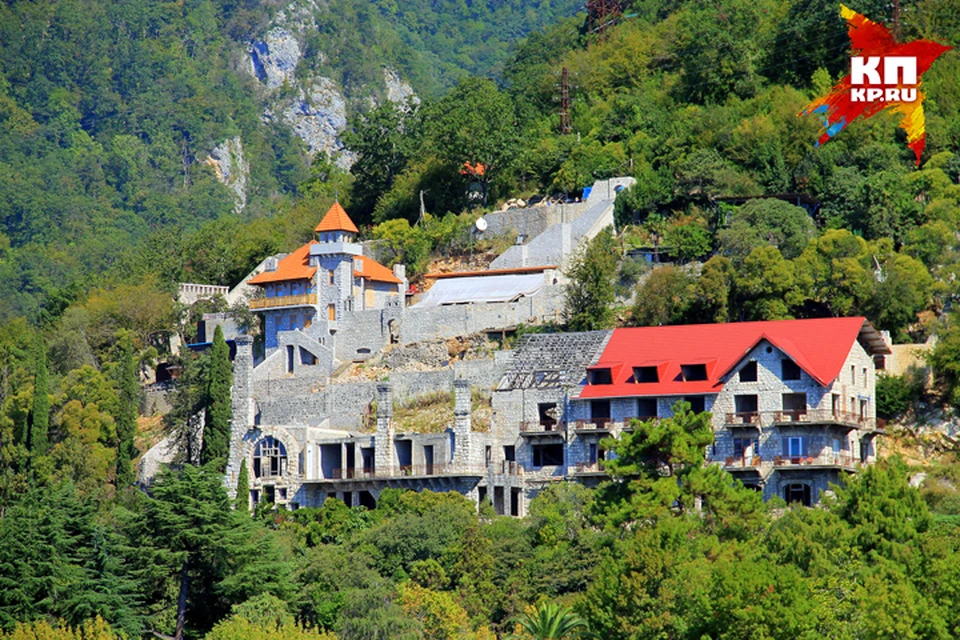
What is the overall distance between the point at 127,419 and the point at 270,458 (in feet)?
33.6

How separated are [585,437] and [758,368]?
7617 mm

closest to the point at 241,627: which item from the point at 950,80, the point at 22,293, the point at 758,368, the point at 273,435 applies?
the point at 273,435

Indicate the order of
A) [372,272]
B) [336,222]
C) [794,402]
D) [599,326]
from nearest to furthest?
[794,402] < [599,326] < [336,222] < [372,272]

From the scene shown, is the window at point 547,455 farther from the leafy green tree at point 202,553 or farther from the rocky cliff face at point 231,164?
the rocky cliff face at point 231,164

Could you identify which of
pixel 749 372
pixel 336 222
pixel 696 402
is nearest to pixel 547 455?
pixel 696 402

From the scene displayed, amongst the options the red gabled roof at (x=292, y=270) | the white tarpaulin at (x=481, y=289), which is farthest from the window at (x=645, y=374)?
the red gabled roof at (x=292, y=270)

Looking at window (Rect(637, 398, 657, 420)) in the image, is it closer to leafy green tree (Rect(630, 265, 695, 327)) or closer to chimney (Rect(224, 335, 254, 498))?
leafy green tree (Rect(630, 265, 695, 327))

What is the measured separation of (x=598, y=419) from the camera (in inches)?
2849

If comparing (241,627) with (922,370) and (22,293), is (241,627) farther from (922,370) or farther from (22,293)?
(22,293)

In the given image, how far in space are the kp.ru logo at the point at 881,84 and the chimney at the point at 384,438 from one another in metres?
28.9

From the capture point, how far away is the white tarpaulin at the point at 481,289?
8631 centimetres

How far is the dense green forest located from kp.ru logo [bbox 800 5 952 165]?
1007 mm

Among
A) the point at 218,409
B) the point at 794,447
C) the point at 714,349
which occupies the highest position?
the point at 714,349

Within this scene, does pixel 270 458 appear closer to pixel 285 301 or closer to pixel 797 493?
pixel 285 301
